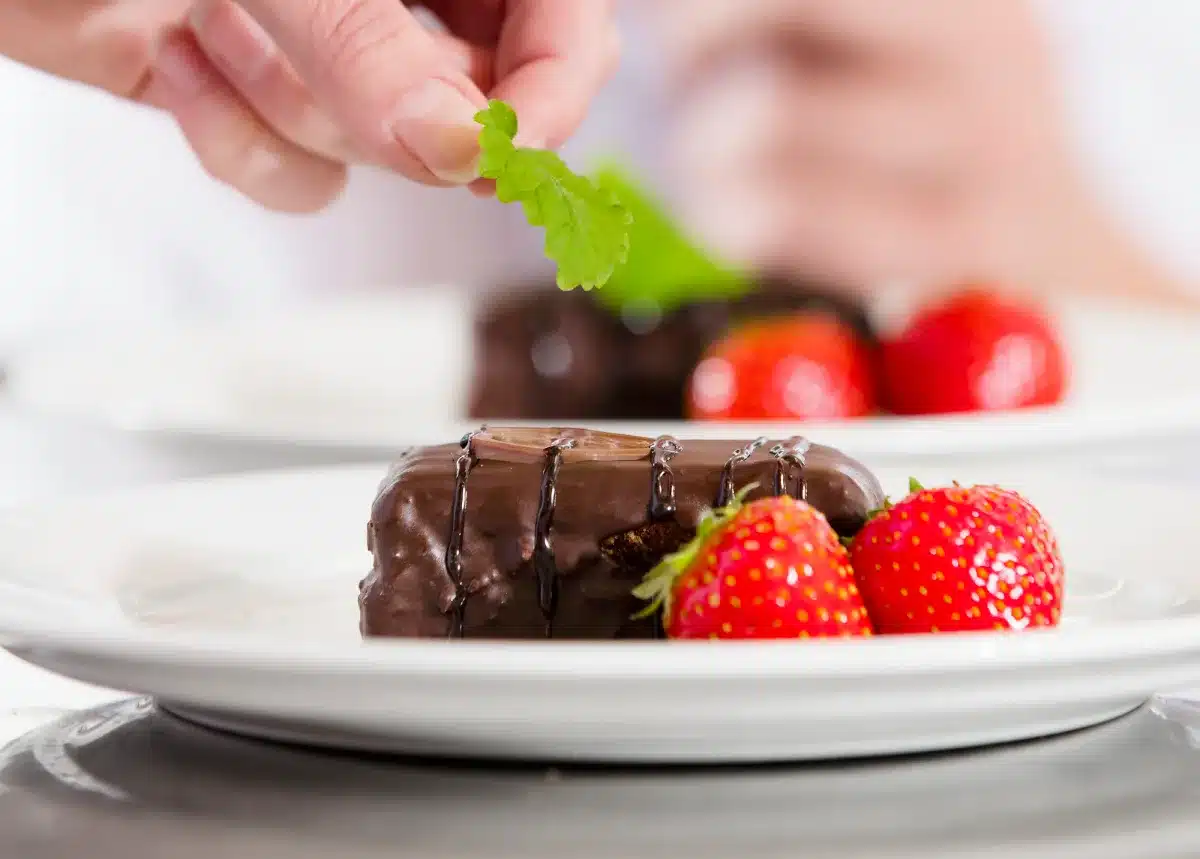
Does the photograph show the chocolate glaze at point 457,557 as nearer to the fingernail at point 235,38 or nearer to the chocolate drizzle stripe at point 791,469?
the chocolate drizzle stripe at point 791,469

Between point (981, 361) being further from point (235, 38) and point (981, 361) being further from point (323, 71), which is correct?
point (323, 71)

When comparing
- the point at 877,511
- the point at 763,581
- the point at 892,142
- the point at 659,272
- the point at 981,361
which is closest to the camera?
the point at 763,581

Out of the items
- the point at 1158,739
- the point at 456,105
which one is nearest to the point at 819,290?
the point at 456,105

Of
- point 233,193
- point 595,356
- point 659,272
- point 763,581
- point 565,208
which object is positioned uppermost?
point 233,193

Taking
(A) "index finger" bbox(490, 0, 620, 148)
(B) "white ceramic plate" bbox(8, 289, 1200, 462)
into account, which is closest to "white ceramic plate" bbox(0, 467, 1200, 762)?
(A) "index finger" bbox(490, 0, 620, 148)

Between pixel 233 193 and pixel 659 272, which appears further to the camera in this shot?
pixel 233 193

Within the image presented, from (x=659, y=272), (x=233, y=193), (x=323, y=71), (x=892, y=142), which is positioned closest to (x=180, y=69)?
(x=323, y=71)

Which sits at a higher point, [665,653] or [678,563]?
[678,563]
